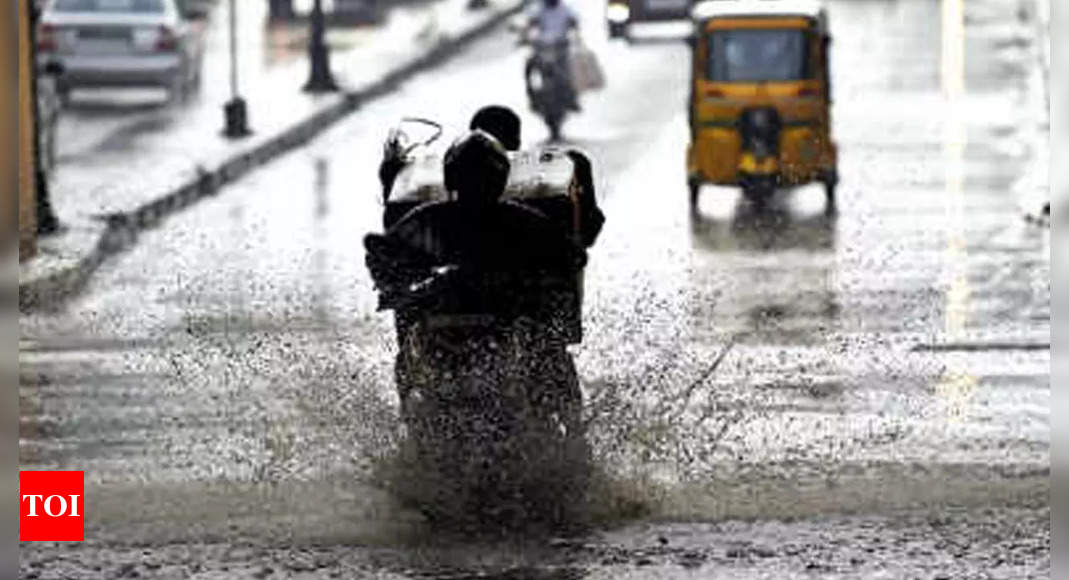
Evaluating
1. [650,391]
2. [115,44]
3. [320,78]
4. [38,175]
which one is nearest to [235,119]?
[115,44]

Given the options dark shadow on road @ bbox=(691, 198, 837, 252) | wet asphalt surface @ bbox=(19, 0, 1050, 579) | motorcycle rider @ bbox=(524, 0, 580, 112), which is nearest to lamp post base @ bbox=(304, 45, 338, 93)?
motorcycle rider @ bbox=(524, 0, 580, 112)

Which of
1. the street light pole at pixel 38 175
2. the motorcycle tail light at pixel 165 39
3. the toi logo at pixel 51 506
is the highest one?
the motorcycle tail light at pixel 165 39

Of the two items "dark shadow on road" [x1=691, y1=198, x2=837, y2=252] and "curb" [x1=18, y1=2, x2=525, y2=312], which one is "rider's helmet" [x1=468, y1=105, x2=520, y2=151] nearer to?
"curb" [x1=18, y1=2, x2=525, y2=312]

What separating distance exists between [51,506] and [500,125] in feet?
10.0

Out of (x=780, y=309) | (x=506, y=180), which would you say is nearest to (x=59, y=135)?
(x=780, y=309)

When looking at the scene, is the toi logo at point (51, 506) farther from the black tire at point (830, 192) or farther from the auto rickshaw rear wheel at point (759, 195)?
the auto rickshaw rear wheel at point (759, 195)

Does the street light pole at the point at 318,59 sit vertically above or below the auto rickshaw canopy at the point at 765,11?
below

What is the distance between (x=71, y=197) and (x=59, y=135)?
6874 millimetres

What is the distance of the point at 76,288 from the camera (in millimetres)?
24453

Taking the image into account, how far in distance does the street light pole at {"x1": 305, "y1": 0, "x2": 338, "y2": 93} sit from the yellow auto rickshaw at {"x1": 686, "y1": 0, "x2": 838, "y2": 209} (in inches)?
472

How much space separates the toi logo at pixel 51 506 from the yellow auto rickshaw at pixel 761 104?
14603 mm

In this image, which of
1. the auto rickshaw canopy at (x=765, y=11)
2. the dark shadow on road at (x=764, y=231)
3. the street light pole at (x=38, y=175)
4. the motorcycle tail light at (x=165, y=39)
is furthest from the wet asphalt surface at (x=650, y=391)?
the motorcycle tail light at (x=165, y=39)

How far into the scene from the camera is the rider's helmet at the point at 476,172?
47.8 ft

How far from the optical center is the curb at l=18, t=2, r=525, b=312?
24.3 metres
